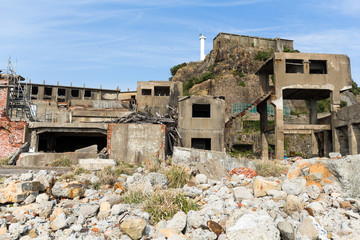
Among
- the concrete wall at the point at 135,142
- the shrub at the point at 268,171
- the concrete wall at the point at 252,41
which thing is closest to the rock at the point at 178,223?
the shrub at the point at 268,171

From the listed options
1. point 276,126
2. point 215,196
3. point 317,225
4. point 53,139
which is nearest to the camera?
point 317,225

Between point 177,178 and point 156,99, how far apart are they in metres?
17.1

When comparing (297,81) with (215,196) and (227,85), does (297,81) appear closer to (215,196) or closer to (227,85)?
(215,196)

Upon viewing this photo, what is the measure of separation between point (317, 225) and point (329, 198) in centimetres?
165

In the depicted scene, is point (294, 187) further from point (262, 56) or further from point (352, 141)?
point (262, 56)

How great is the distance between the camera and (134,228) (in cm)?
457

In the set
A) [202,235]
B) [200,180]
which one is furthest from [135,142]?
[202,235]

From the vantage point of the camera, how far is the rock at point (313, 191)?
5883 millimetres

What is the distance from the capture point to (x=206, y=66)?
44312 mm

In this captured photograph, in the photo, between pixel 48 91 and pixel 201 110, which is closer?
Answer: pixel 201 110

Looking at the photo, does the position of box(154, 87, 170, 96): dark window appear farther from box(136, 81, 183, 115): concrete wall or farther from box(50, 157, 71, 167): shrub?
box(50, 157, 71, 167): shrub

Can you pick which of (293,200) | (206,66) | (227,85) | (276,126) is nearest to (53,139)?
(276,126)

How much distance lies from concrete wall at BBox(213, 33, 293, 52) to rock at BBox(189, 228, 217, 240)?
136ft

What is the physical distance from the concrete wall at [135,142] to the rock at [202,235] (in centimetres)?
964
